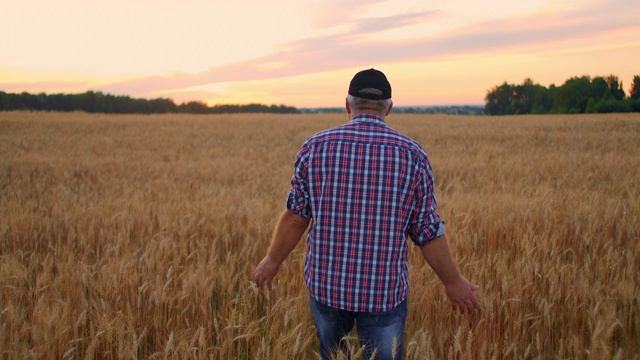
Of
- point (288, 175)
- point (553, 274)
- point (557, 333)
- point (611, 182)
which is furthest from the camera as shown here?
point (288, 175)

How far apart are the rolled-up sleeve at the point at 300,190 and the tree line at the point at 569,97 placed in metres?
66.9

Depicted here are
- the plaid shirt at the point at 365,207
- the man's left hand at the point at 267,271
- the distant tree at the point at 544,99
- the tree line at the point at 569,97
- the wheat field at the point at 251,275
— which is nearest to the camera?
the plaid shirt at the point at 365,207

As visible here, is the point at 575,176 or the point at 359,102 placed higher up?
the point at 359,102

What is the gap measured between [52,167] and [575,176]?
9.59m

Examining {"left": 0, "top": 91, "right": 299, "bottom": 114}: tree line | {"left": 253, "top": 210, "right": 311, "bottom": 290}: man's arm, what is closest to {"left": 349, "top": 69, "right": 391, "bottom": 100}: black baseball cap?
{"left": 253, "top": 210, "right": 311, "bottom": 290}: man's arm

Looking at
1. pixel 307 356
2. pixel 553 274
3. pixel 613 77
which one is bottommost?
pixel 307 356

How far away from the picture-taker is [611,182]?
674 centimetres

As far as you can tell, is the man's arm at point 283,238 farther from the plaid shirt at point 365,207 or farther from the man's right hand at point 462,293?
the man's right hand at point 462,293

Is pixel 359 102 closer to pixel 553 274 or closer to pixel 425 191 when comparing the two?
pixel 425 191

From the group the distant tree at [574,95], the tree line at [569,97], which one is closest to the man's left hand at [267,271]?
the tree line at [569,97]

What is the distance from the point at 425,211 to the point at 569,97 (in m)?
79.1

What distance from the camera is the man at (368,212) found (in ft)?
5.26

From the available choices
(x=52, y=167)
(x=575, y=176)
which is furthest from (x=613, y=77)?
(x=52, y=167)

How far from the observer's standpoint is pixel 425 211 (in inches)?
65.2
